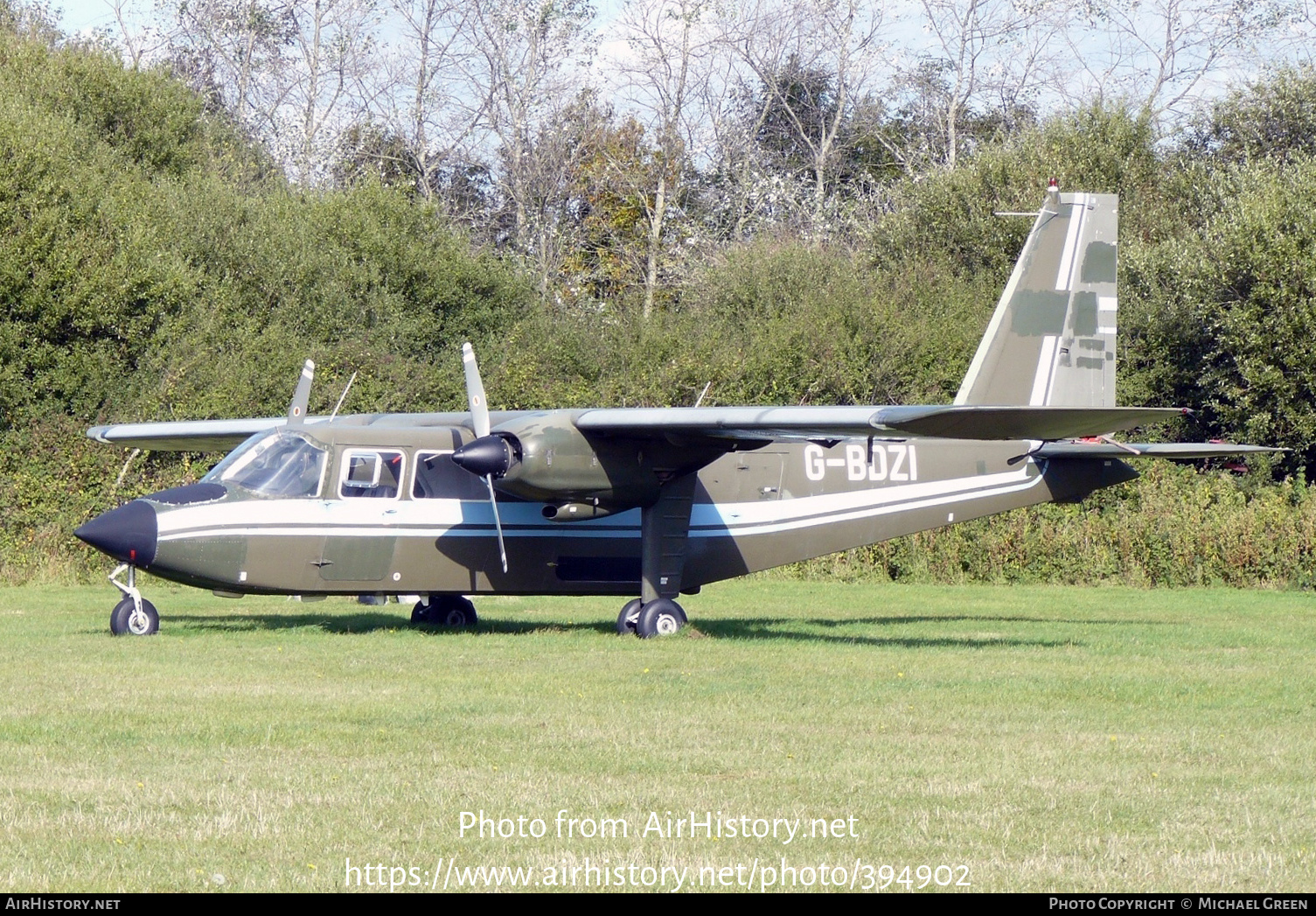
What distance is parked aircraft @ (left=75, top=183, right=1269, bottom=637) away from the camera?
15.5 m

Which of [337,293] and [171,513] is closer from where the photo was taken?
[171,513]

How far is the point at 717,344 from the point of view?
35406mm

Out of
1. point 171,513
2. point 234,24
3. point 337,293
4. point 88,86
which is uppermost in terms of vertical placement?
point 234,24

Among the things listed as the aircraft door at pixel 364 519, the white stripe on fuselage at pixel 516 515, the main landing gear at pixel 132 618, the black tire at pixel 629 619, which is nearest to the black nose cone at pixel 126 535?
the white stripe on fuselage at pixel 516 515

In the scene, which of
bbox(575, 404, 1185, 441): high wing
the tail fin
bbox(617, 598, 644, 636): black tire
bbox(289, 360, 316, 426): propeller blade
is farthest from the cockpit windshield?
the tail fin

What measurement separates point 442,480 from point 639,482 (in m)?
2.28

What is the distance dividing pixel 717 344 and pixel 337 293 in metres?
9.15

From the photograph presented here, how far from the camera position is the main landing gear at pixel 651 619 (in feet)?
55.0

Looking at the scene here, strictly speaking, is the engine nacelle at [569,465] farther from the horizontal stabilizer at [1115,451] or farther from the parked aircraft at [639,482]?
the horizontal stabilizer at [1115,451]

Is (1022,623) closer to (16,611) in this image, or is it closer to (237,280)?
(16,611)

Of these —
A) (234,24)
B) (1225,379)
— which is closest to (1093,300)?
(1225,379)

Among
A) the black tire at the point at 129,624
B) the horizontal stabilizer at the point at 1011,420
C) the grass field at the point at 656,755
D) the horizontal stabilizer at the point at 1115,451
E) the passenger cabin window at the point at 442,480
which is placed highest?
the horizontal stabilizer at the point at 1011,420

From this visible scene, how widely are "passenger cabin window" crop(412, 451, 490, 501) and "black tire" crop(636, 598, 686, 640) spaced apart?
2.24 meters

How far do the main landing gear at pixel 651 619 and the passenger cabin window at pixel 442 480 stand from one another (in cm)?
211
